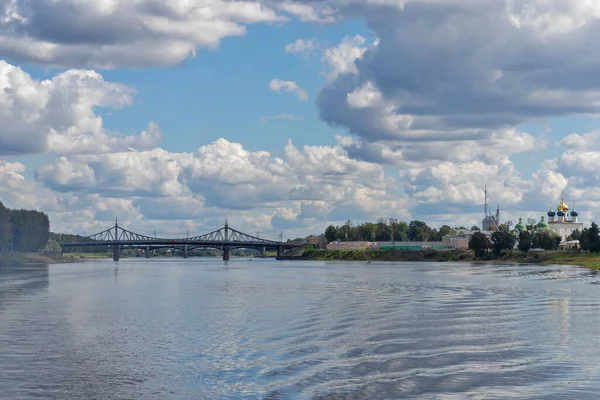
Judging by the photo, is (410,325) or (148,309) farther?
(148,309)

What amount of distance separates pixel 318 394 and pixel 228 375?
17.6 feet

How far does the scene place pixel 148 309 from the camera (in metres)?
61.7

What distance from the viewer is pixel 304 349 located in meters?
37.4

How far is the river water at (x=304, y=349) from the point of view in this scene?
2838 cm

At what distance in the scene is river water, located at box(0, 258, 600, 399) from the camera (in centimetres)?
2838

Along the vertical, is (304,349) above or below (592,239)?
below

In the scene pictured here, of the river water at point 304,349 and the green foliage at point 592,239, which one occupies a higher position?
the green foliage at point 592,239

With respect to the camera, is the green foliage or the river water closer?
the river water

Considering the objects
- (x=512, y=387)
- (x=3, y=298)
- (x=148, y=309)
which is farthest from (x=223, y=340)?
(x=3, y=298)

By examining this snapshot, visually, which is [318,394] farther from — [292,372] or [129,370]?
[129,370]

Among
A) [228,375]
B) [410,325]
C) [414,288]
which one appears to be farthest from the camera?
[414,288]

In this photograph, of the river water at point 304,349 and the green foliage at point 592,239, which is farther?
the green foliage at point 592,239

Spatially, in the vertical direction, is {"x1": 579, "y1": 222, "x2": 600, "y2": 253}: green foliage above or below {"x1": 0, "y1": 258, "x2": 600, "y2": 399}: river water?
above

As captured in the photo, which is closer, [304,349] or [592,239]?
[304,349]
